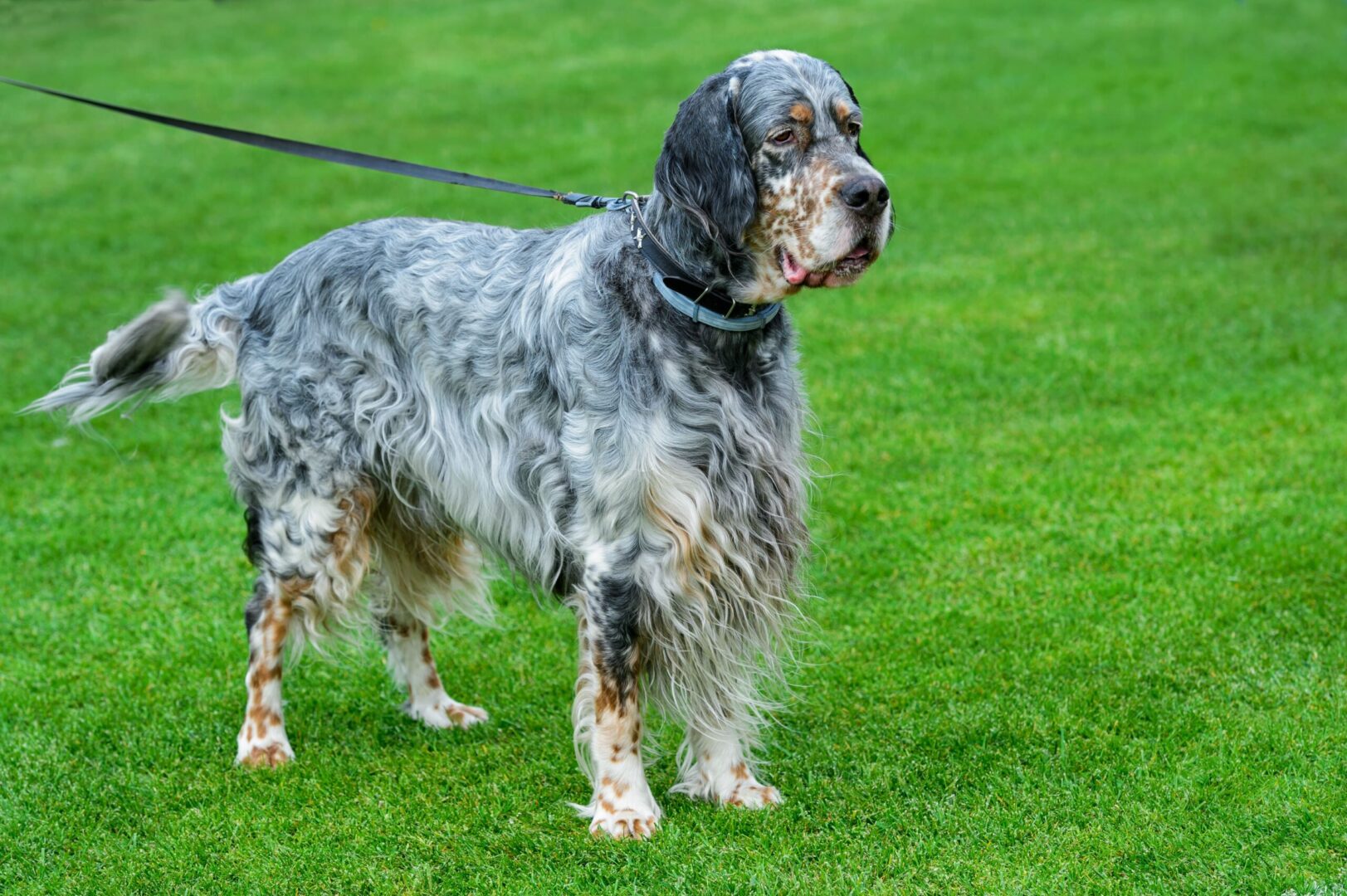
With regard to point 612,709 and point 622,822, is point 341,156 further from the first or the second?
point 622,822

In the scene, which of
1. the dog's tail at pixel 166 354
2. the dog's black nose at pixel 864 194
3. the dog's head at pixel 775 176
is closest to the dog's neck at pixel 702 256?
the dog's head at pixel 775 176

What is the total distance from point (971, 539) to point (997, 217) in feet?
19.8

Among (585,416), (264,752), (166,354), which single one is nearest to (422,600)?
(264,752)

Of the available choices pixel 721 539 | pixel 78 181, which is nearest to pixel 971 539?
pixel 721 539

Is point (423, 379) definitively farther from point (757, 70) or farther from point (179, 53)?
point (179, 53)

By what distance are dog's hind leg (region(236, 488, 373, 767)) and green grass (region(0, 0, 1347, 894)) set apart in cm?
19

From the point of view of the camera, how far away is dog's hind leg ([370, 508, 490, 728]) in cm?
511

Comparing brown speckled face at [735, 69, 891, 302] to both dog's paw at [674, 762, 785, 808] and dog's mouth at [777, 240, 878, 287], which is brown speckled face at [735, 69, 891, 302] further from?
dog's paw at [674, 762, 785, 808]

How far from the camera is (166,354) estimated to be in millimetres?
4984

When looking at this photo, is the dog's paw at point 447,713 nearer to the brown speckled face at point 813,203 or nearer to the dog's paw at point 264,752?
the dog's paw at point 264,752

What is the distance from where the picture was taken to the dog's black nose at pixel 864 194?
12.2 ft

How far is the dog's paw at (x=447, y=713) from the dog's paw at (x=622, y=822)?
0.99 meters

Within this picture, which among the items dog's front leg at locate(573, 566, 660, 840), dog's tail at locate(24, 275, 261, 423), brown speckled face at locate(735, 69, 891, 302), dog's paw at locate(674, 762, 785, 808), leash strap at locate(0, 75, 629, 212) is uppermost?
brown speckled face at locate(735, 69, 891, 302)

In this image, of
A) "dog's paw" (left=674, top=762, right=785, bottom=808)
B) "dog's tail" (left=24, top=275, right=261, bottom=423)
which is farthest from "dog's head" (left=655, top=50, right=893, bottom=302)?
"dog's tail" (left=24, top=275, right=261, bottom=423)
